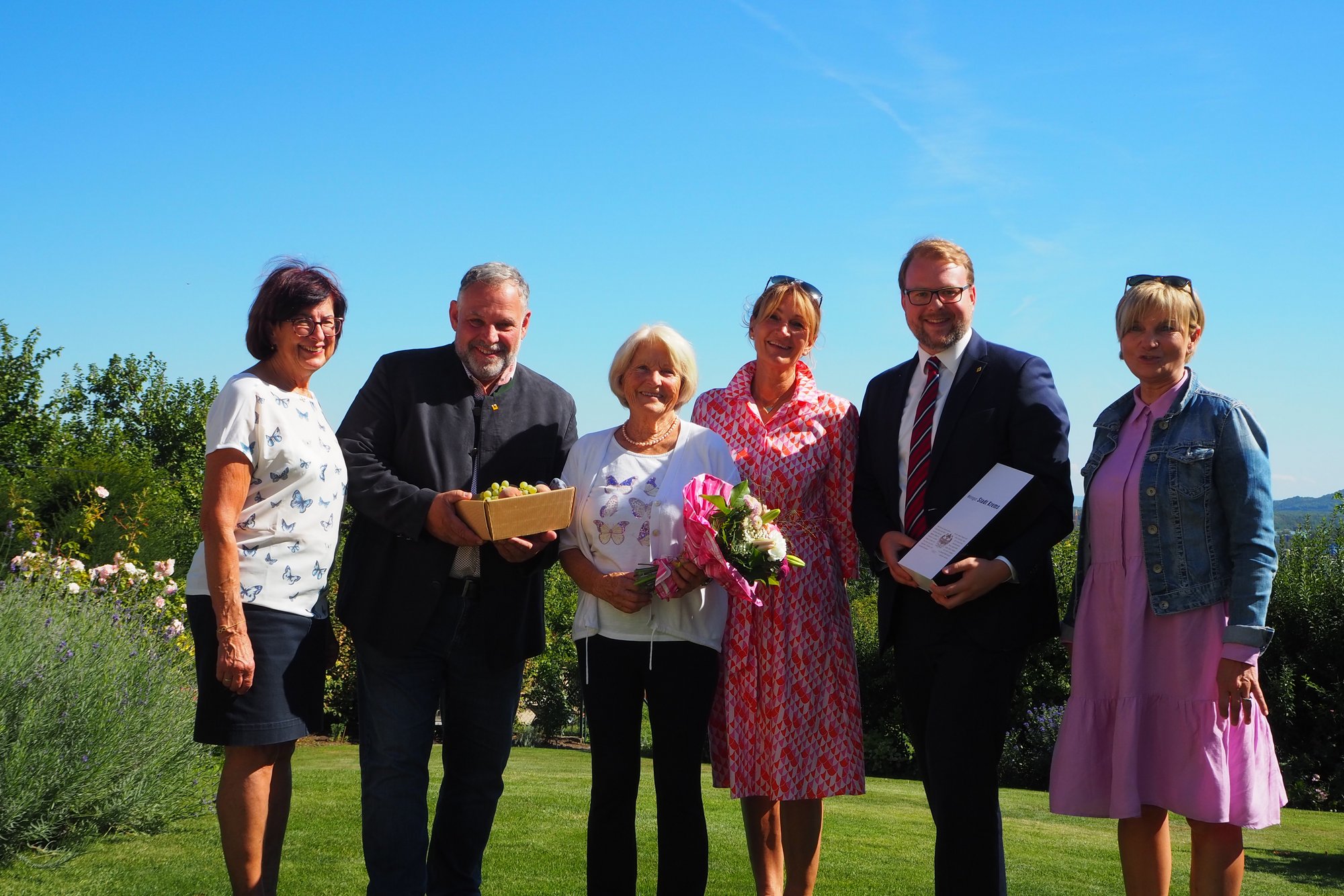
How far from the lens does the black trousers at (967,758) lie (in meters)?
3.57

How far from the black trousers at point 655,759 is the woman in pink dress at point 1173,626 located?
126 cm

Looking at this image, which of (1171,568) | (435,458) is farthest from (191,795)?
Answer: (1171,568)

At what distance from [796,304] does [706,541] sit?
1.16 metres

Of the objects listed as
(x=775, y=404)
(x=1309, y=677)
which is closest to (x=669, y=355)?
(x=775, y=404)

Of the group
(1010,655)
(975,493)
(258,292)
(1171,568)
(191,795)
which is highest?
(258,292)

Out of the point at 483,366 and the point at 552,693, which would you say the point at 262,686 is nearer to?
the point at 483,366

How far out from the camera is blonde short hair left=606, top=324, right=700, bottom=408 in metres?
4.07

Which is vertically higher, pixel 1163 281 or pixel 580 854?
pixel 1163 281

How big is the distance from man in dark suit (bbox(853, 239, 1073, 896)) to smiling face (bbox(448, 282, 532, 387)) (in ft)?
4.57

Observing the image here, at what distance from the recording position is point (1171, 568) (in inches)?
140

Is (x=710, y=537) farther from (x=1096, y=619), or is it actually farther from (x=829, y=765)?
(x=1096, y=619)

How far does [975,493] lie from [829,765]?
1.22 m

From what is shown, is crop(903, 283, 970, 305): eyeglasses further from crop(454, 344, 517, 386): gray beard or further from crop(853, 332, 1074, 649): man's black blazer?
crop(454, 344, 517, 386): gray beard

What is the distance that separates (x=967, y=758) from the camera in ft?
11.7
